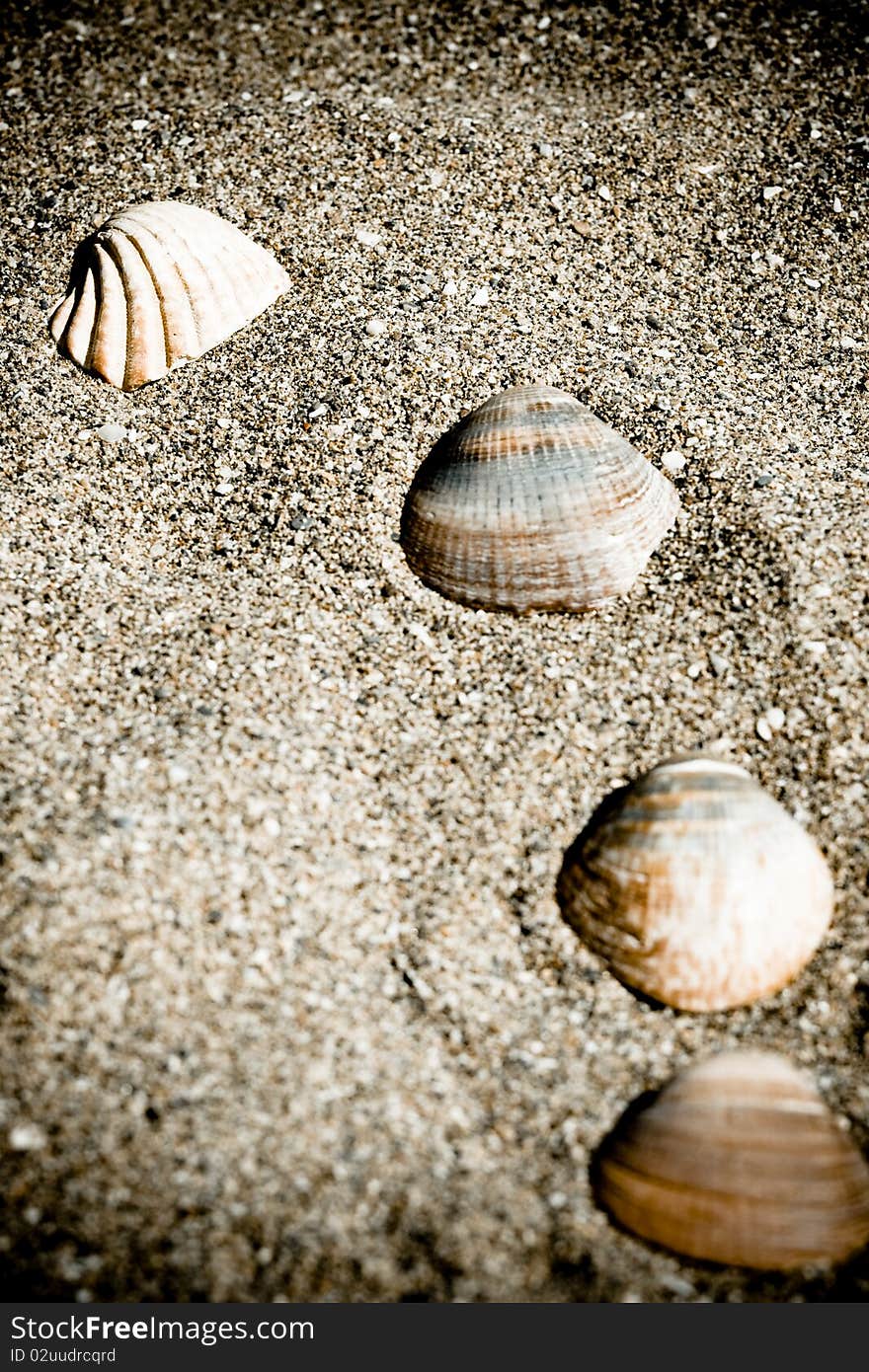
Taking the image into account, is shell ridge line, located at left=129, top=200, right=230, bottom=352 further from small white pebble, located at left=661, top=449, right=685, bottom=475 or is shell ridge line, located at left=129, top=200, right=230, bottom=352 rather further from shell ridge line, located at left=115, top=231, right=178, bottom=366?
small white pebble, located at left=661, top=449, right=685, bottom=475

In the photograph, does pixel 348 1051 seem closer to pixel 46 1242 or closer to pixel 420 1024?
pixel 420 1024

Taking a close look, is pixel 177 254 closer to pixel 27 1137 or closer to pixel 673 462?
pixel 673 462

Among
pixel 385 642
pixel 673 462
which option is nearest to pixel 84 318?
pixel 385 642

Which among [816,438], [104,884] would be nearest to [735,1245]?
[104,884]

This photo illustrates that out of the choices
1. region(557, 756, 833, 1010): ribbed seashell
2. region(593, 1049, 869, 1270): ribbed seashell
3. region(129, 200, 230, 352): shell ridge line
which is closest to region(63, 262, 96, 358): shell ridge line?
region(129, 200, 230, 352): shell ridge line

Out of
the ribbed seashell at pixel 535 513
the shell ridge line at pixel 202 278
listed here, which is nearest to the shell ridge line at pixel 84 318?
the shell ridge line at pixel 202 278
